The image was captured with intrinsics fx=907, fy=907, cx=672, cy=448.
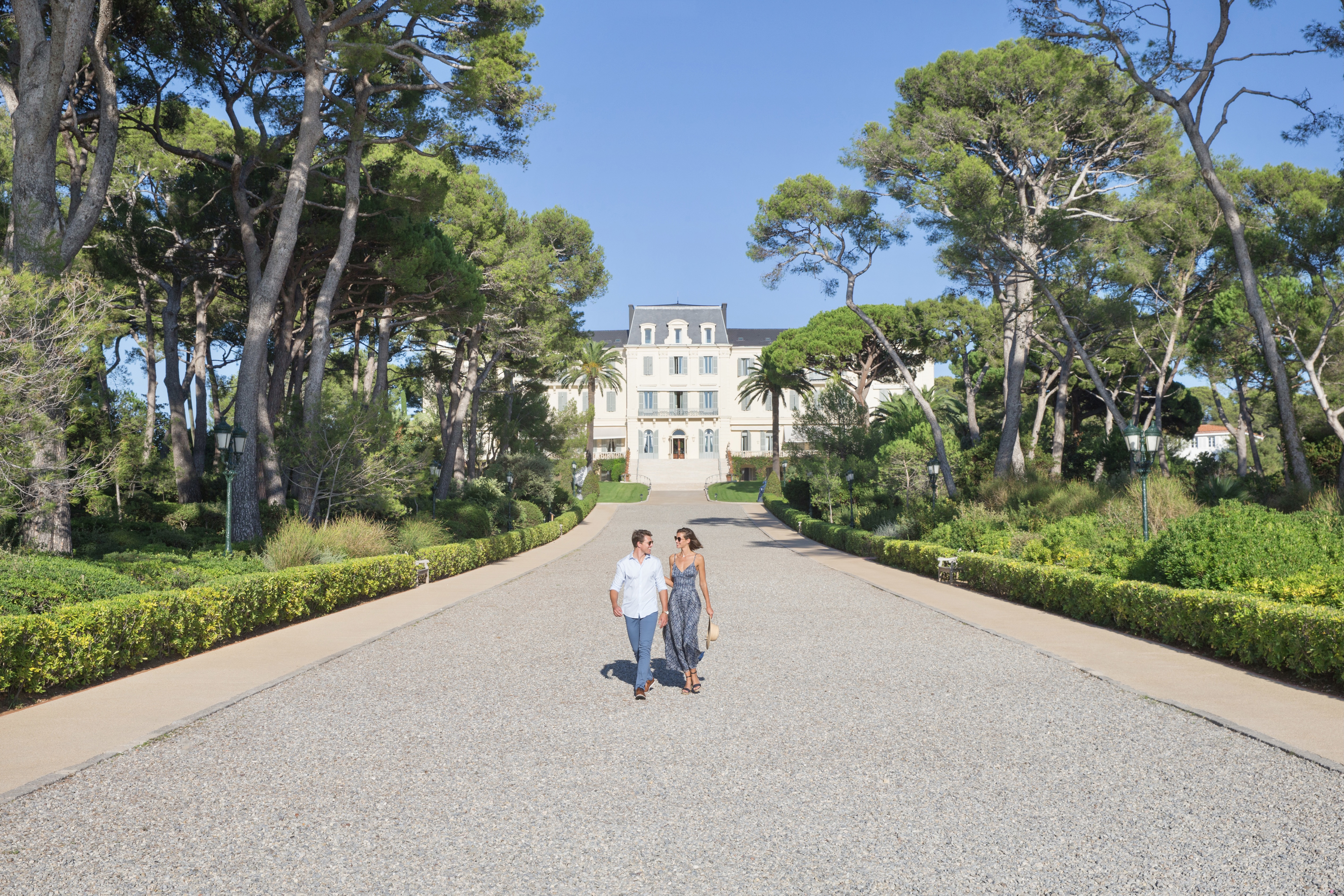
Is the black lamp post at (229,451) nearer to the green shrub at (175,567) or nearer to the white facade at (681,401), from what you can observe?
the green shrub at (175,567)

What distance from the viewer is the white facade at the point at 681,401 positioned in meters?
66.8

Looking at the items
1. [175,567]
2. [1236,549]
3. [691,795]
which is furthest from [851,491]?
[691,795]

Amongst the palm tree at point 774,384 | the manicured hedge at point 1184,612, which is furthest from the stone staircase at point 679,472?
the manicured hedge at point 1184,612

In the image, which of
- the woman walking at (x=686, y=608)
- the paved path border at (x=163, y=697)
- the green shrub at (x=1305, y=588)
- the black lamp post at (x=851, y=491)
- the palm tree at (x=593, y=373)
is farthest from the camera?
the palm tree at (x=593, y=373)

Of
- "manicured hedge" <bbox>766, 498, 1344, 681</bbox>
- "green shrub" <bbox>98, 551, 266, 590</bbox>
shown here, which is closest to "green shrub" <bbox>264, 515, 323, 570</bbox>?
"green shrub" <bbox>98, 551, 266, 590</bbox>

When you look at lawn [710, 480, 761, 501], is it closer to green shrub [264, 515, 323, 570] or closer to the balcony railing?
the balcony railing

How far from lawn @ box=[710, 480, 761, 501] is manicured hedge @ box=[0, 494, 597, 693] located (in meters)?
37.2

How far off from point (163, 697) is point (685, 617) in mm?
4078

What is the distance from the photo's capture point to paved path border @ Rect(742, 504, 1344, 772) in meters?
5.84

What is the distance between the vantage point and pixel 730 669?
8.30 metres

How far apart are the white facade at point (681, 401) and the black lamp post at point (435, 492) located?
3879cm

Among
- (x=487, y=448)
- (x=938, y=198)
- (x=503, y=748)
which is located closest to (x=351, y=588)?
(x=503, y=748)

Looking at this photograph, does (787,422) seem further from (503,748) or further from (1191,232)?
(503,748)

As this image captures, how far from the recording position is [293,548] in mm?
12992
